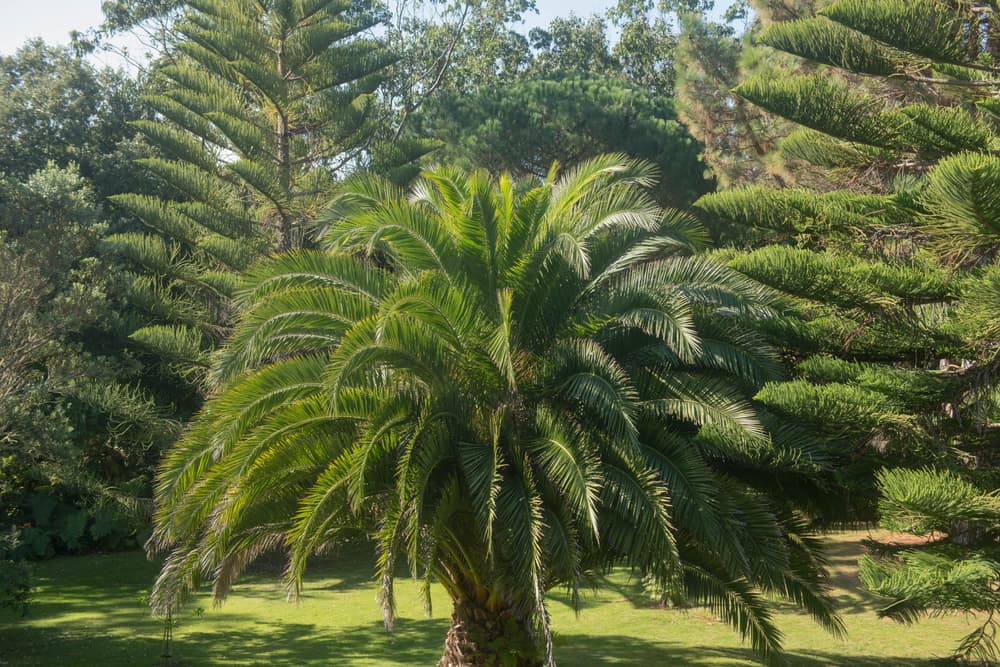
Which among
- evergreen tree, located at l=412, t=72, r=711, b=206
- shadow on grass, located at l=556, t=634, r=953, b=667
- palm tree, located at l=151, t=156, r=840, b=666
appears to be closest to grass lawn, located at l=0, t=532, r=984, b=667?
shadow on grass, located at l=556, t=634, r=953, b=667

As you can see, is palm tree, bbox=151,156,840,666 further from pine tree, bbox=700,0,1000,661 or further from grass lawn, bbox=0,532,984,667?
grass lawn, bbox=0,532,984,667

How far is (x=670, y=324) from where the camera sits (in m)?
6.30

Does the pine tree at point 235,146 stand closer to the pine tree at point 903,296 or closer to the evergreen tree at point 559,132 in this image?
the evergreen tree at point 559,132

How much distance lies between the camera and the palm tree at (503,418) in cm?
618

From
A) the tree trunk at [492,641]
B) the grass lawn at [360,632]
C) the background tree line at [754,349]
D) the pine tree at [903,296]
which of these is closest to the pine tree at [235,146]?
the background tree line at [754,349]

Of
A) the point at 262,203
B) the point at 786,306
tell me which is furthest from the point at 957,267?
the point at 262,203

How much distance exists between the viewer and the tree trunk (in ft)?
23.9

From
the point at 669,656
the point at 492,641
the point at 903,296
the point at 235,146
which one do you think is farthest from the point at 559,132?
the point at 492,641

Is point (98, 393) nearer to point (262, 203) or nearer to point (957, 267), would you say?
point (262, 203)

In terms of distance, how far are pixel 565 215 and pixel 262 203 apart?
381 inches

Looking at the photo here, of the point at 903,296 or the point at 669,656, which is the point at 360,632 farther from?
the point at 903,296

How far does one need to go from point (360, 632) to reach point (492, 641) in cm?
372

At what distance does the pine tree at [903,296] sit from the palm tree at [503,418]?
644 millimetres

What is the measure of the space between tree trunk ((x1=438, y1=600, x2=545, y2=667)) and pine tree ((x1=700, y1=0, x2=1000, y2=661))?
2.66m
